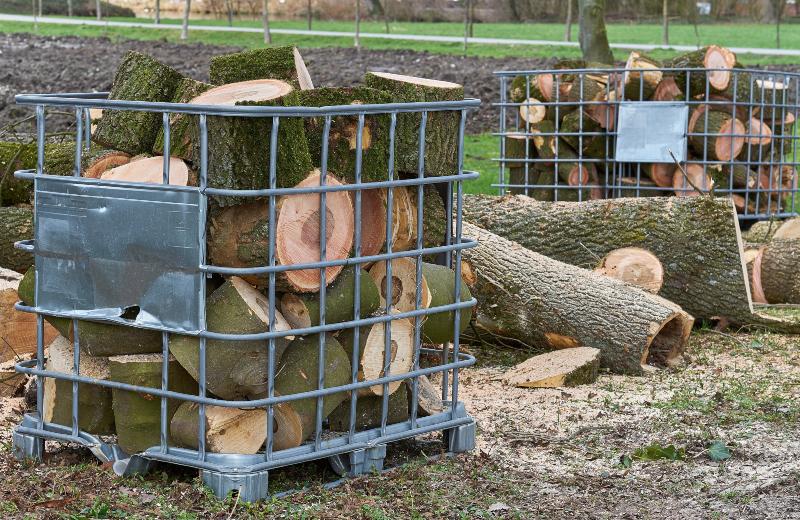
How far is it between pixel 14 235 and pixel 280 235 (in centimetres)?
309

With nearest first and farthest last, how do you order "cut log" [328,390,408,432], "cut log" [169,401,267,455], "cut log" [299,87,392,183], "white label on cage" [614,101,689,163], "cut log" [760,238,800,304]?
"cut log" [169,401,267,455]
"cut log" [299,87,392,183]
"cut log" [328,390,408,432]
"cut log" [760,238,800,304]
"white label on cage" [614,101,689,163]

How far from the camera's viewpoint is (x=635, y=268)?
6.58m

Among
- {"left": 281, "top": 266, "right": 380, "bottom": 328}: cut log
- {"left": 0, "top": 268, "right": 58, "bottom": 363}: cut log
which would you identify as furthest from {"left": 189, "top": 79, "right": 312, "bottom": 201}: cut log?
{"left": 0, "top": 268, "right": 58, "bottom": 363}: cut log

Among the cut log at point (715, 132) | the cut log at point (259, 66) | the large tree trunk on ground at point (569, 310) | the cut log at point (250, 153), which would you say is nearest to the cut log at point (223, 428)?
the cut log at point (250, 153)

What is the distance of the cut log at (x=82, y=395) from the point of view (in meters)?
3.87

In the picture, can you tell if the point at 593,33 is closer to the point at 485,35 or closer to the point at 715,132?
the point at 715,132

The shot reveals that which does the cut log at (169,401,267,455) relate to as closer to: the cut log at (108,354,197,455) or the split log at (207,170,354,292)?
the cut log at (108,354,197,455)

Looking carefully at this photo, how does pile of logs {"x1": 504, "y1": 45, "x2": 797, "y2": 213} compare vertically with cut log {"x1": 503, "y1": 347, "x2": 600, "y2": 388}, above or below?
above

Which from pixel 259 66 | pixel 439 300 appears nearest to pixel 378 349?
pixel 439 300

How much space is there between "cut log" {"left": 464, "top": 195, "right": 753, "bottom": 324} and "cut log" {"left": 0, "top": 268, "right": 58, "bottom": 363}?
2.65m

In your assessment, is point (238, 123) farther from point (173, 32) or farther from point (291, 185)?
point (173, 32)

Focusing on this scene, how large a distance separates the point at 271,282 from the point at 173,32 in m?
32.4

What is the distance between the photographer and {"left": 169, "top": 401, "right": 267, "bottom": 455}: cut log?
3617mm

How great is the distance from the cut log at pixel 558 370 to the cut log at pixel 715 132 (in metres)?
3.86
